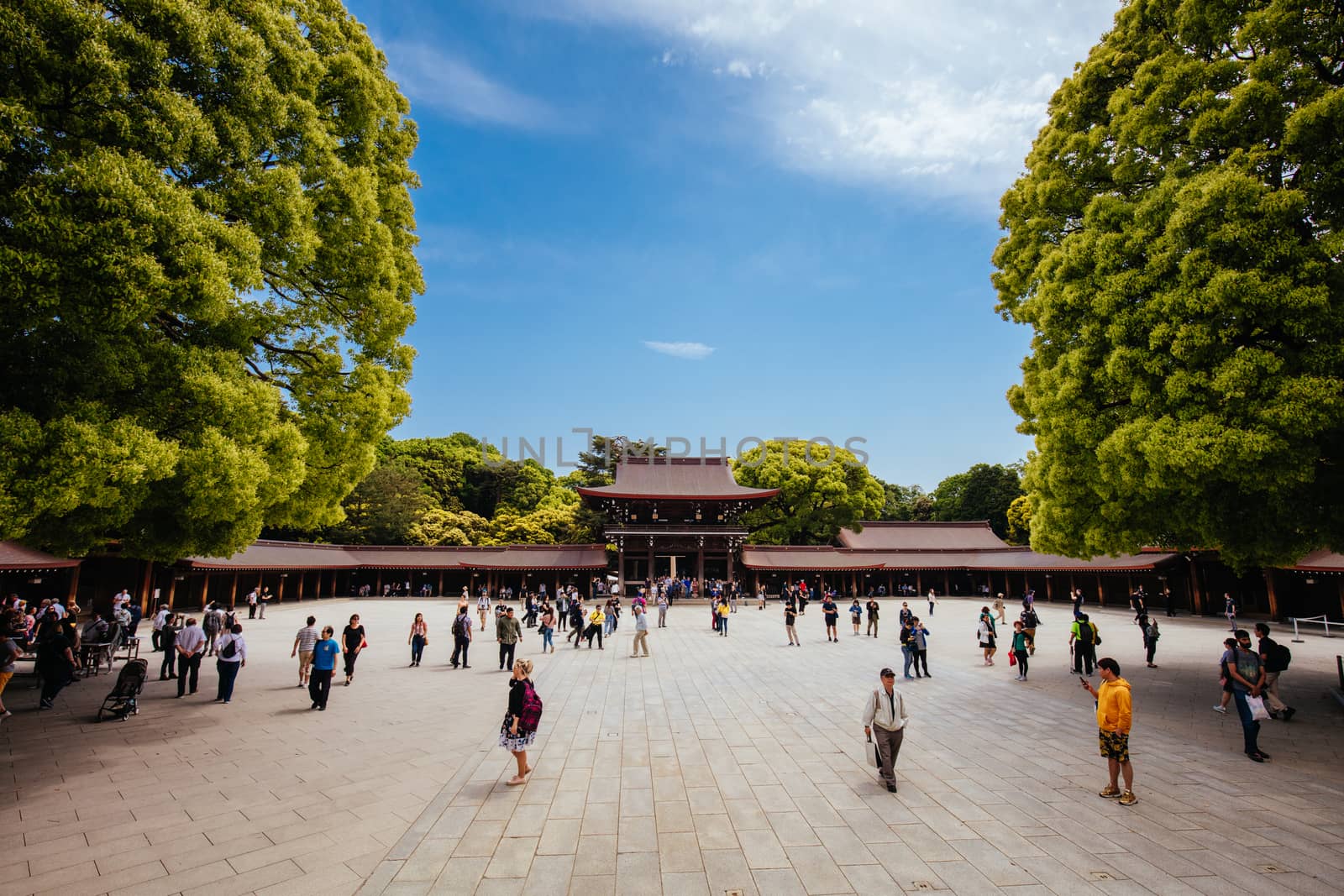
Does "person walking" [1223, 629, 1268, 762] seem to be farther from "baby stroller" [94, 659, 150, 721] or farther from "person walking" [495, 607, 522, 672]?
"baby stroller" [94, 659, 150, 721]

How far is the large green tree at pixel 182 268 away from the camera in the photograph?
17.3 feet

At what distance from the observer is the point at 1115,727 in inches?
228

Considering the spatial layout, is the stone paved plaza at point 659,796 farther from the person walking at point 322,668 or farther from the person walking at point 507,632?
the person walking at point 507,632

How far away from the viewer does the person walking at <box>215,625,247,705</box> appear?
31.9ft

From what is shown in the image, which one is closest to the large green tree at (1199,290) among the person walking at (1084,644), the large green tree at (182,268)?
the person walking at (1084,644)

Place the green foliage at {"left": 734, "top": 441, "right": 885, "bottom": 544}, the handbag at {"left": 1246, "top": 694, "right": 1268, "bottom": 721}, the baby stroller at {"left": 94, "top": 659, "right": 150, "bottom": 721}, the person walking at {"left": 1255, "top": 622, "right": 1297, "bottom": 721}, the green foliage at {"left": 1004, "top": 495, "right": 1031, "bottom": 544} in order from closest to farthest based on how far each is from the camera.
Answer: the handbag at {"left": 1246, "top": 694, "right": 1268, "bottom": 721}
the person walking at {"left": 1255, "top": 622, "right": 1297, "bottom": 721}
the baby stroller at {"left": 94, "top": 659, "right": 150, "bottom": 721}
the green foliage at {"left": 734, "top": 441, "right": 885, "bottom": 544}
the green foliage at {"left": 1004, "top": 495, "right": 1031, "bottom": 544}

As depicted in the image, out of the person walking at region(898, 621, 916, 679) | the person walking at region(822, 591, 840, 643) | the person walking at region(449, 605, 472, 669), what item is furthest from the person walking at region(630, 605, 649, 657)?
the person walking at region(898, 621, 916, 679)

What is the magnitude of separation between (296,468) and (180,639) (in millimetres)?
4857

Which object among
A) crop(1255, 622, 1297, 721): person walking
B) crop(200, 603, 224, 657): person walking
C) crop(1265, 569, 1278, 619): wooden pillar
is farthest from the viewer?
crop(1265, 569, 1278, 619): wooden pillar

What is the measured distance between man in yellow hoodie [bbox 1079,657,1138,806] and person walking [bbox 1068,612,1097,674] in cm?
647

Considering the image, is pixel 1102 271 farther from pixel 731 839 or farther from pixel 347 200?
pixel 347 200

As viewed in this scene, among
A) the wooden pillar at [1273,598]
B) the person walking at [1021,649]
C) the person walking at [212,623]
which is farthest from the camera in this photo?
the wooden pillar at [1273,598]

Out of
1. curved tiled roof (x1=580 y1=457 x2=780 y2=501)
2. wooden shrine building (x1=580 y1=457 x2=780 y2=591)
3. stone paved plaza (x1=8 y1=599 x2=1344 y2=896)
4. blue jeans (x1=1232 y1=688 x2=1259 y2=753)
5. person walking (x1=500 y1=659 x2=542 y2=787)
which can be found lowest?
stone paved plaza (x1=8 y1=599 x2=1344 y2=896)

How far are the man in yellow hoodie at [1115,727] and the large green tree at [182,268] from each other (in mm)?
9754
